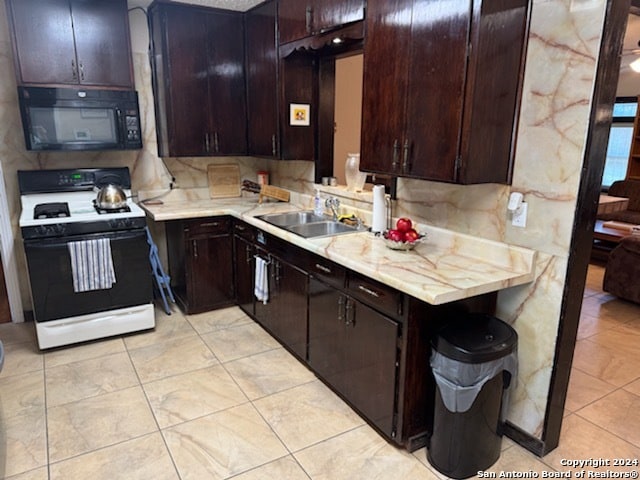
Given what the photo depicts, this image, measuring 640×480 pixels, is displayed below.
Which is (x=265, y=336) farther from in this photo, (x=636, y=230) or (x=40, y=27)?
(x=636, y=230)

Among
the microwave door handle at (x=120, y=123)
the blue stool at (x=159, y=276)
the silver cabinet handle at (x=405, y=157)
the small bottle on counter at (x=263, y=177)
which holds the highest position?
the microwave door handle at (x=120, y=123)

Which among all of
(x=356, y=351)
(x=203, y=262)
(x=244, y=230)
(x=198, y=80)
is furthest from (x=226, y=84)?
(x=356, y=351)

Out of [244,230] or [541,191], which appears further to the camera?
[244,230]

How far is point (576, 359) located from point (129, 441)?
286cm

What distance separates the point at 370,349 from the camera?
2.23m

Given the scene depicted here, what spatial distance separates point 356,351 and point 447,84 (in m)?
1.37

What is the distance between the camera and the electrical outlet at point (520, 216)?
2086 mm

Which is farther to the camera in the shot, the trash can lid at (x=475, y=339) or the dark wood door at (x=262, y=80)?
the dark wood door at (x=262, y=80)

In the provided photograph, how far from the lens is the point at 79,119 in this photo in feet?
10.7

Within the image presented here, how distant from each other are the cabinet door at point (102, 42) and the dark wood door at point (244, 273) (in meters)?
1.49

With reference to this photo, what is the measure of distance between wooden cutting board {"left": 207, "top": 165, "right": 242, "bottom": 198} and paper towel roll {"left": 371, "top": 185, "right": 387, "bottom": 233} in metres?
1.90

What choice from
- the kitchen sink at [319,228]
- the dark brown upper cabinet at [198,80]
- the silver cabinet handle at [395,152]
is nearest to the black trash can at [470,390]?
the silver cabinet handle at [395,152]

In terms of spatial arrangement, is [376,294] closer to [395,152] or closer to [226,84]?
[395,152]

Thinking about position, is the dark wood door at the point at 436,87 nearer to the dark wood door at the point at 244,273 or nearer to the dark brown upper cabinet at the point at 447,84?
the dark brown upper cabinet at the point at 447,84
